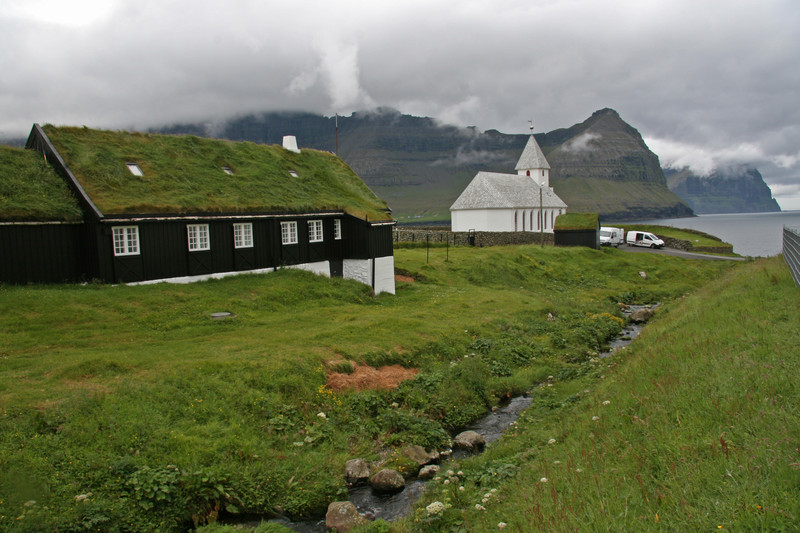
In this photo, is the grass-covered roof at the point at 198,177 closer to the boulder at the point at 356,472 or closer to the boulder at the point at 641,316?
the boulder at the point at 641,316

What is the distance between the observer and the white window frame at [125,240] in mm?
24250

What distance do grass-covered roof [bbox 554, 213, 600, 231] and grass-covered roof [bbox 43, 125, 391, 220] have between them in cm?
2938

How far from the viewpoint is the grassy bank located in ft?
23.2

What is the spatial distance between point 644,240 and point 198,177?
2215 inches

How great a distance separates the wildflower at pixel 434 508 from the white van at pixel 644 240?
6358cm

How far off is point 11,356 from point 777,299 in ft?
80.2

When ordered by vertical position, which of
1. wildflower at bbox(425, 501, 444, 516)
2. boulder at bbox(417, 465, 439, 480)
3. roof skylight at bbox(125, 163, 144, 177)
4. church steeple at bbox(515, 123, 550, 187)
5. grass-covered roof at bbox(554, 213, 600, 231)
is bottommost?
boulder at bbox(417, 465, 439, 480)

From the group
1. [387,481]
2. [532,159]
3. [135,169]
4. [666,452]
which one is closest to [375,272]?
[135,169]

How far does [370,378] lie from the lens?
18.2m

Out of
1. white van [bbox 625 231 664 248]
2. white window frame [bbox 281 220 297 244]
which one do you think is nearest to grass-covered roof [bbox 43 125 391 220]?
white window frame [bbox 281 220 297 244]

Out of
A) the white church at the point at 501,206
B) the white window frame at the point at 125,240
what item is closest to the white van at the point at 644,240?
the white church at the point at 501,206

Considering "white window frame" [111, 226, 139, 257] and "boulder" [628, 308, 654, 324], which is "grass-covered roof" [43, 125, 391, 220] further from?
"boulder" [628, 308, 654, 324]

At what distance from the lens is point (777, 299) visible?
1750 centimetres

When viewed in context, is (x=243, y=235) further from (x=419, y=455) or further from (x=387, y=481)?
(x=387, y=481)
